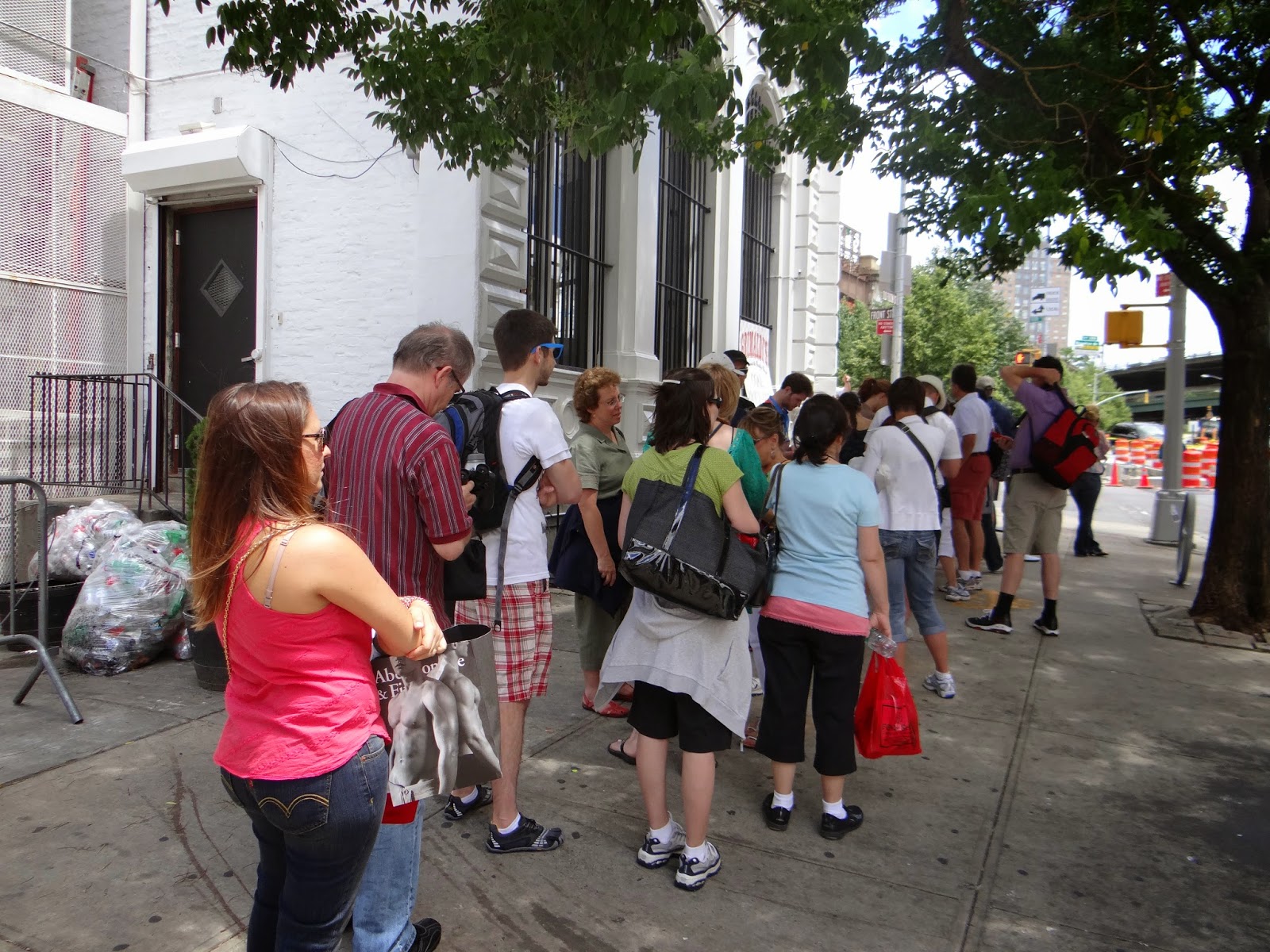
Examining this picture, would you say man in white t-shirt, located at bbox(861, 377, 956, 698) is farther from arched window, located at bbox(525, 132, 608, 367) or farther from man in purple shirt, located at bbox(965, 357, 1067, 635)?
arched window, located at bbox(525, 132, 608, 367)

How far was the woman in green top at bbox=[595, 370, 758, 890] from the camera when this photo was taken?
313 centimetres

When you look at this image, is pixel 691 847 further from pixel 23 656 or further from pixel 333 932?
pixel 23 656

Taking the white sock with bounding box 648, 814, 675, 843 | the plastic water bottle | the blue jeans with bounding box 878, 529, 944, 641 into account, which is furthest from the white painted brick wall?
the white sock with bounding box 648, 814, 675, 843

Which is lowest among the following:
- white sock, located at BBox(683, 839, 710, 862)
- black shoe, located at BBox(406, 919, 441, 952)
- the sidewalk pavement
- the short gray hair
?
the sidewalk pavement

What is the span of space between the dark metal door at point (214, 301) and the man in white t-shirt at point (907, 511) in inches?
231

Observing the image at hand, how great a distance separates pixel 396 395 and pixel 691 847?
5.99 feet

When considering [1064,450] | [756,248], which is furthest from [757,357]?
[1064,450]

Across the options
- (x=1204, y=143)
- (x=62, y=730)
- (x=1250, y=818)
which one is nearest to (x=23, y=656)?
(x=62, y=730)

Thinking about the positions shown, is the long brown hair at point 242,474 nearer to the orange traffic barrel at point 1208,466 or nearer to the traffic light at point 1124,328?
the traffic light at point 1124,328

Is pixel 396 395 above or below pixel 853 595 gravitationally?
above

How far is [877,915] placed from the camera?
3.03 meters

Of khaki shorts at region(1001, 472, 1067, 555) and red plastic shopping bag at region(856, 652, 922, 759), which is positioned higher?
khaki shorts at region(1001, 472, 1067, 555)

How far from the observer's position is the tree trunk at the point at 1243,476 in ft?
22.8

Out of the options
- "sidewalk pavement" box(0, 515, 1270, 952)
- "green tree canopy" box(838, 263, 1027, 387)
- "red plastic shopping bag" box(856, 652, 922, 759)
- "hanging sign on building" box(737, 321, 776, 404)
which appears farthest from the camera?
"green tree canopy" box(838, 263, 1027, 387)
